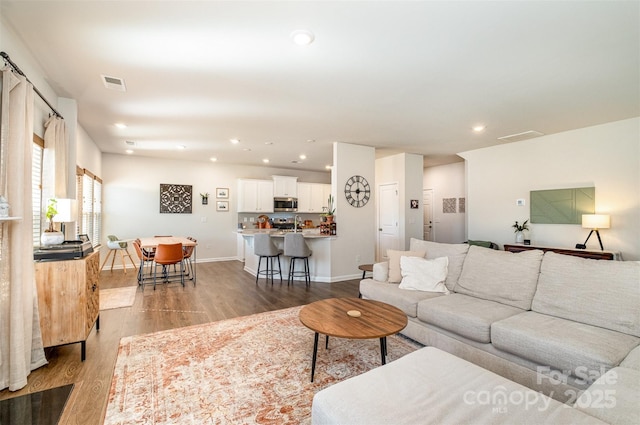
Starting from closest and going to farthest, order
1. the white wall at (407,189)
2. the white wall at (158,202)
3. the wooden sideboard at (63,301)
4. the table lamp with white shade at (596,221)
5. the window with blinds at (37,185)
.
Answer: the wooden sideboard at (63,301) < the window with blinds at (37,185) < the table lamp with white shade at (596,221) < the white wall at (407,189) < the white wall at (158,202)

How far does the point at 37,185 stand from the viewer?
9.48 feet

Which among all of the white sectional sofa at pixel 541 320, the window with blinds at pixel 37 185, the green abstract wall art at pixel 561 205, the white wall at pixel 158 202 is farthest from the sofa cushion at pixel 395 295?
the white wall at pixel 158 202

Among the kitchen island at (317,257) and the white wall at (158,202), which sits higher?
the white wall at (158,202)

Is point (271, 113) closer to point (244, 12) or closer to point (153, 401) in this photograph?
point (244, 12)

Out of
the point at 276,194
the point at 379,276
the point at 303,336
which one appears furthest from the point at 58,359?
the point at 276,194

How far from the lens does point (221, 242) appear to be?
801 cm

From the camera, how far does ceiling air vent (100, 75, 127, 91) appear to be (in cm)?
295

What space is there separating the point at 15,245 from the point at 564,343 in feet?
13.0

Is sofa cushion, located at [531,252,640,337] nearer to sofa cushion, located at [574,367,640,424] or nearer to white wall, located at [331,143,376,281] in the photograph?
sofa cushion, located at [574,367,640,424]

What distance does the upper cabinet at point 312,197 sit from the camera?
351 inches

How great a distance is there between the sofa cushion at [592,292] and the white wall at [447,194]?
5.63 metres

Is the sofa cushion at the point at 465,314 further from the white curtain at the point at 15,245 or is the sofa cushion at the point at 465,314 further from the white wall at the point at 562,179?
the white wall at the point at 562,179

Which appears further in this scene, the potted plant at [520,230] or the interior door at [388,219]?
the interior door at [388,219]

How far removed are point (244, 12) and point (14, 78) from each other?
6.07 feet
